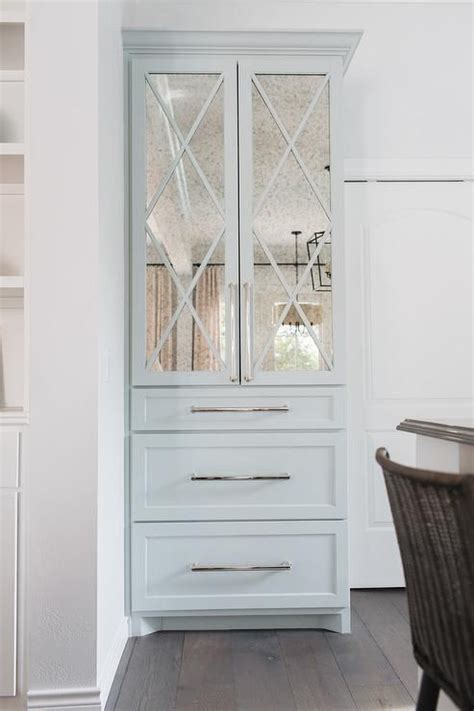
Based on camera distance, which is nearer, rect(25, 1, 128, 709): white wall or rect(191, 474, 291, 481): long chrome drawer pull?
rect(25, 1, 128, 709): white wall

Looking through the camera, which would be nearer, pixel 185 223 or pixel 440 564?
pixel 440 564

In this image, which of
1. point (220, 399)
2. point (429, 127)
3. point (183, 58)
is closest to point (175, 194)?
point (183, 58)

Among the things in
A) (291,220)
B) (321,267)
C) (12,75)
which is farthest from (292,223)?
(12,75)

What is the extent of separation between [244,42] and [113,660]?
2.46 m

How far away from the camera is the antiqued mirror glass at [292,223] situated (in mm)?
2586

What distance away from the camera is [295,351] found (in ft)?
8.48

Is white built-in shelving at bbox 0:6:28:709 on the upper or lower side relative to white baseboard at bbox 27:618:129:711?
upper

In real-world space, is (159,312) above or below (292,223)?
below

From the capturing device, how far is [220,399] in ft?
8.41

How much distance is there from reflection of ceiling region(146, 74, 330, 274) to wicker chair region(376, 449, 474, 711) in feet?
5.58

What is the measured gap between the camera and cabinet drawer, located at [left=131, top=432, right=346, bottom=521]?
2.53 meters

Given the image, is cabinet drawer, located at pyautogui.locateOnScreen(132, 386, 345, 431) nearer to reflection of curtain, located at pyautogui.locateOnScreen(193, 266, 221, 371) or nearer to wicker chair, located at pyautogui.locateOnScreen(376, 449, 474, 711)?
reflection of curtain, located at pyautogui.locateOnScreen(193, 266, 221, 371)

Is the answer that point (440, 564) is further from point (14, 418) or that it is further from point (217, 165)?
point (217, 165)

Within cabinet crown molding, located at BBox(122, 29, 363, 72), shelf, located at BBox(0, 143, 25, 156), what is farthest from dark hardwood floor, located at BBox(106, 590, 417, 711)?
cabinet crown molding, located at BBox(122, 29, 363, 72)
